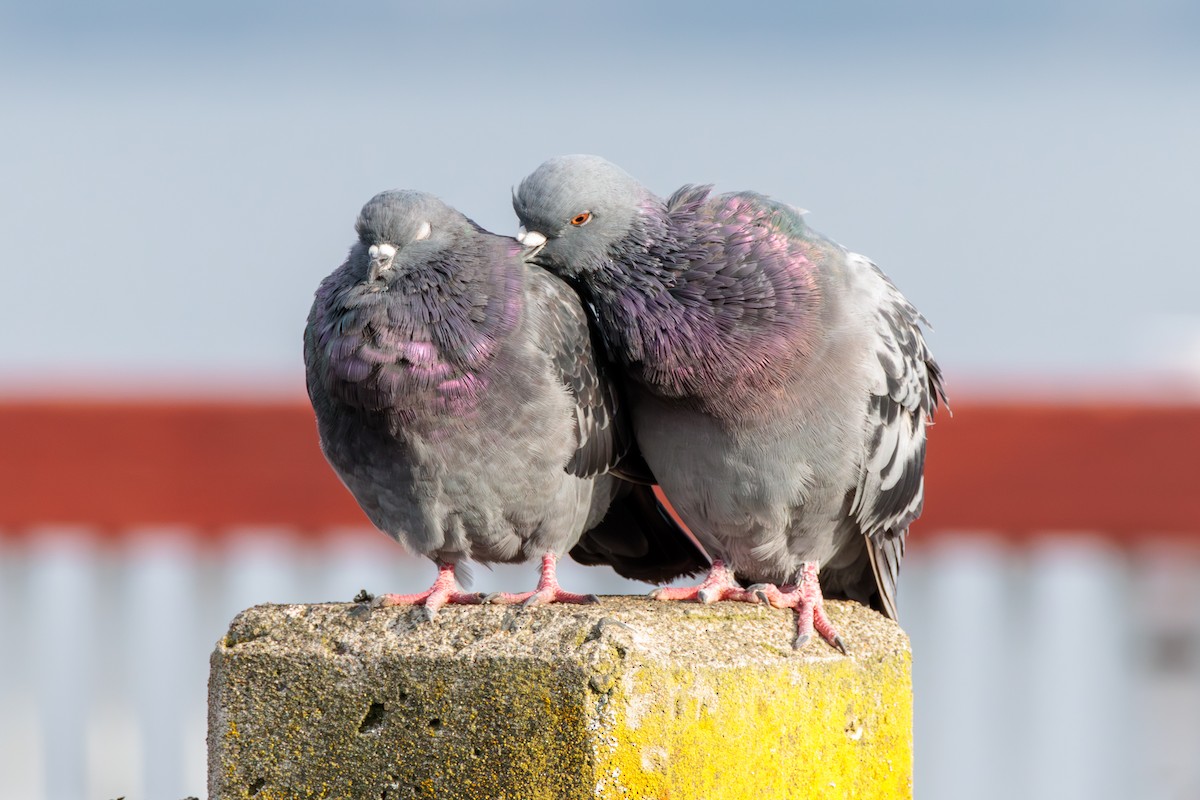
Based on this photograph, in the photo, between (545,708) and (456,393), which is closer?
(545,708)

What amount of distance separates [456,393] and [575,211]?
547 mm

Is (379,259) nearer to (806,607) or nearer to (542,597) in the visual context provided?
(542,597)

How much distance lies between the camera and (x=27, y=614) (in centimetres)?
708

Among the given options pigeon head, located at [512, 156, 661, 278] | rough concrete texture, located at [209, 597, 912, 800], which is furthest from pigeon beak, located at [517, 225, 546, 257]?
rough concrete texture, located at [209, 597, 912, 800]

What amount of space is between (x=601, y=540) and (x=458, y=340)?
1.07 m

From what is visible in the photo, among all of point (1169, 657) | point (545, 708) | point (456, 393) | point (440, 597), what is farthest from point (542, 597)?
point (1169, 657)

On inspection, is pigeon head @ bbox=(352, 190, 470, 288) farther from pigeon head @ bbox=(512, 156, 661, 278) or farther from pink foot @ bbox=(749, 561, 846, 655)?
pink foot @ bbox=(749, 561, 846, 655)

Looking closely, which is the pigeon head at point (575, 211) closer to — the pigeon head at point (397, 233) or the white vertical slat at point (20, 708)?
the pigeon head at point (397, 233)

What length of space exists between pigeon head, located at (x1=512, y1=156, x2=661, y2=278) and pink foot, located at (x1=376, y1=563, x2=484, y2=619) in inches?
34.5

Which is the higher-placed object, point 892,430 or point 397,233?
point 397,233

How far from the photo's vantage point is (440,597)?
3.51 meters

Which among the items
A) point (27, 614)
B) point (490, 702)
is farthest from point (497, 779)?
point (27, 614)

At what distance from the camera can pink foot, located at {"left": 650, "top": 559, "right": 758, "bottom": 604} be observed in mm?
3488

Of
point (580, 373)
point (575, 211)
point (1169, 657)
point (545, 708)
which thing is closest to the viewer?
point (545, 708)
